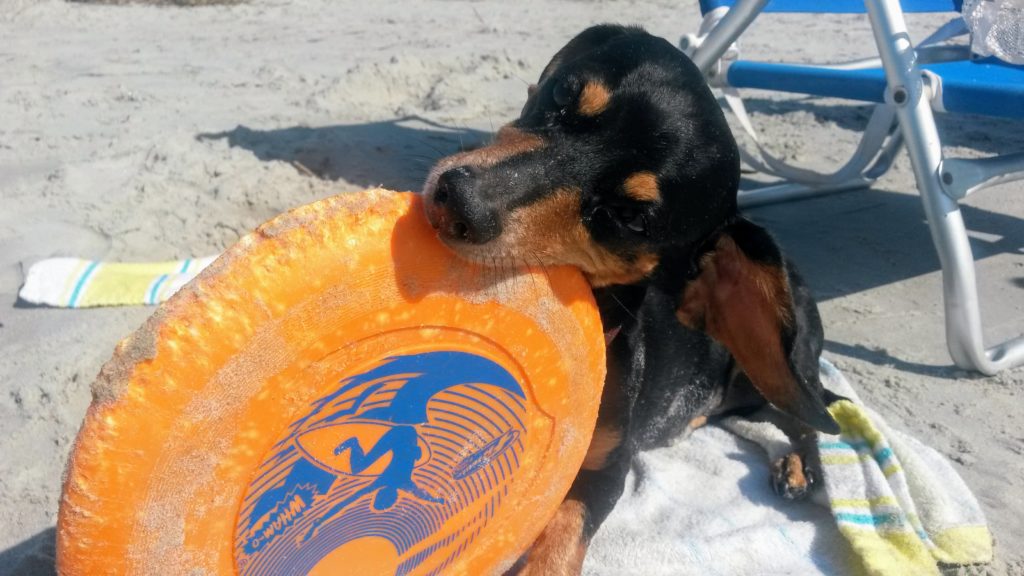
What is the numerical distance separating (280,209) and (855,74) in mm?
3244

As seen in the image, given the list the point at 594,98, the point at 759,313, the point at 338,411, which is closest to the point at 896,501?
the point at 759,313

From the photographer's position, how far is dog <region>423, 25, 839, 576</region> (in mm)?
2109

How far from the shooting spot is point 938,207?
3768mm

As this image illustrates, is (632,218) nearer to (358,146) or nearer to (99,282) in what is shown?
(99,282)

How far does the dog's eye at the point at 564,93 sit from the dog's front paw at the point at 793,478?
5.50 feet

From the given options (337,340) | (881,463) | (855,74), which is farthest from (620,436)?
(855,74)

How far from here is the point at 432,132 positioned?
669 cm

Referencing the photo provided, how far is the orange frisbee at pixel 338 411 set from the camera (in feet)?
5.27

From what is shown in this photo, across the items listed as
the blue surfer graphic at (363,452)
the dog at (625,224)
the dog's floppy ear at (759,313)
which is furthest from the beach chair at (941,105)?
the blue surfer graphic at (363,452)

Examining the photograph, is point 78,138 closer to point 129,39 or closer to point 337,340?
point 129,39

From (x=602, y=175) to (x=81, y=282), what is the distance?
2.92 meters

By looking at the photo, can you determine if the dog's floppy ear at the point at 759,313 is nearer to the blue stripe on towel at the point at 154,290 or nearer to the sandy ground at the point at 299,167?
the sandy ground at the point at 299,167

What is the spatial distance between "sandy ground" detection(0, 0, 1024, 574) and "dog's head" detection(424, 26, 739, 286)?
0.78m

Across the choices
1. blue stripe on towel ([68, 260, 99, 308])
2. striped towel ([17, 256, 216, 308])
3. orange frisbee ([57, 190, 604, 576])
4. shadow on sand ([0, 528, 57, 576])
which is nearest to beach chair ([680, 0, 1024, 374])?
orange frisbee ([57, 190, 604, 576])
